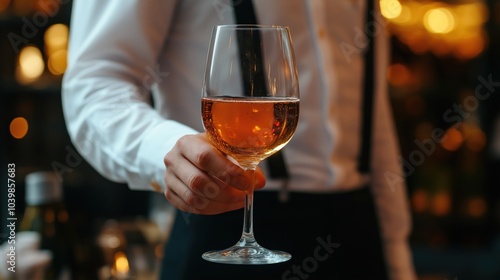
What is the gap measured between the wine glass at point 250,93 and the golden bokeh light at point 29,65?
276 centimetres

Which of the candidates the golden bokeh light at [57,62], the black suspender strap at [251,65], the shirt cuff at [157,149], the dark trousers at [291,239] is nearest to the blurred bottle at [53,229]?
the dark trousers at [291,239]

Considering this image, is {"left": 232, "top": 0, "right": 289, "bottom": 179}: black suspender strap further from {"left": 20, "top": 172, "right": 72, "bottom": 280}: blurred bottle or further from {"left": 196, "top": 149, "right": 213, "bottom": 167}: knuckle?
{"left": 20, "top": 172, "right": 72, "bottom": 280}: blurred bottle

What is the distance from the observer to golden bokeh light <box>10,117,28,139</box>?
3.48 meters

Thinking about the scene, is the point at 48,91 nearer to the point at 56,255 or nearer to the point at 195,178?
the point at 56,255

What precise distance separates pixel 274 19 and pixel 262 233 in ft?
1.00

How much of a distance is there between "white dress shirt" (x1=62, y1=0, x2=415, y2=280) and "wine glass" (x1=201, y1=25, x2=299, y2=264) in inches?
6.5

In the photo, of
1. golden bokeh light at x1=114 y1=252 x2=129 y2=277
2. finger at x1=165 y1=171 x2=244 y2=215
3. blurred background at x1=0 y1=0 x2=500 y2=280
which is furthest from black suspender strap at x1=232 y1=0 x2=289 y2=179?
blurred background at x1=0 y1=0 x2=500 y2=280

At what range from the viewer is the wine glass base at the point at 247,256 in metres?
0.71

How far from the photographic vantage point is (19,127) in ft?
11.5

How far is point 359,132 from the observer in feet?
4.30

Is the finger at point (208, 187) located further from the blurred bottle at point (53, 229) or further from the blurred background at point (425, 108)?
the blurred background at point (425, 108)

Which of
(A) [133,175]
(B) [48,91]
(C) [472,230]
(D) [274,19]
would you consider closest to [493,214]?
(C) [472,230]

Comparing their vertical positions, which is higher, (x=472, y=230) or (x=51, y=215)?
(x=51, y=215)

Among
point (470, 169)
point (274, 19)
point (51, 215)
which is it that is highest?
point (274, 19)
